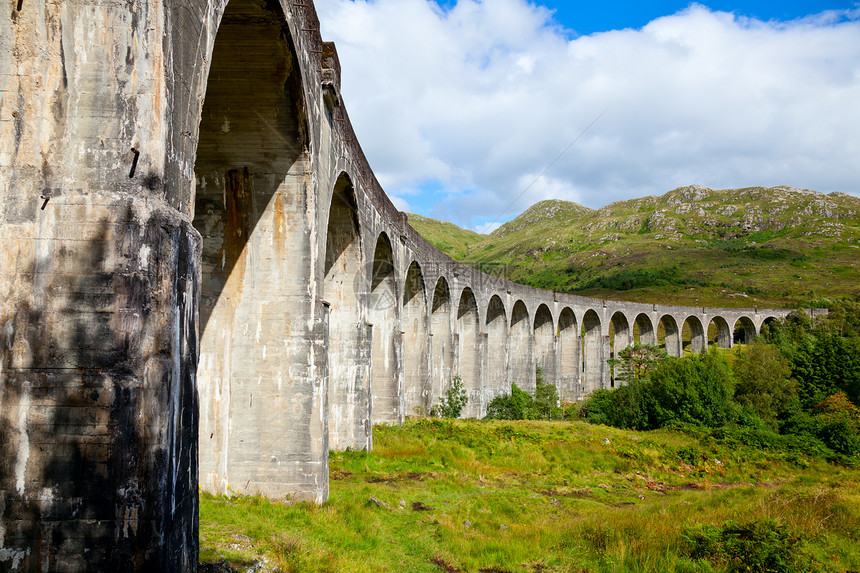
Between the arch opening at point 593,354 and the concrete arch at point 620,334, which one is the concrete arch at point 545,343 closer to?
the arch opening at point 593,354

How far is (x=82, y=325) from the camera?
9.95ft

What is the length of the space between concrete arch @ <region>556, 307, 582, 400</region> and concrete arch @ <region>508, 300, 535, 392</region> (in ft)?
17.8

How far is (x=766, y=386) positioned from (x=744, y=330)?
30.8 metres

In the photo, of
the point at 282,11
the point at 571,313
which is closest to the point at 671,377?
the point at 571,313

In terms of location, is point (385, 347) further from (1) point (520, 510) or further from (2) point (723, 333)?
(2) point (723, 333)

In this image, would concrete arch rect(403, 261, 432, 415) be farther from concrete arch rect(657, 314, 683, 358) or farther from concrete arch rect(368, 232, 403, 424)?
concrete arch rect(657, 314, 683, 358)

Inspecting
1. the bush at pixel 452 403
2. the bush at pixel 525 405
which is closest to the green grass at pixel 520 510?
the bush at pixel 452 403

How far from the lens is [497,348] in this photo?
29.1 meters

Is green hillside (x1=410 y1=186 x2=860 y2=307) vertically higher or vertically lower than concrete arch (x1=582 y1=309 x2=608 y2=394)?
higher

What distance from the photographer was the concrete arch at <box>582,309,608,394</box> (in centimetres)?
3866

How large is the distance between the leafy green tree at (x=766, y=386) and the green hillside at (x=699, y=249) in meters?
20.9

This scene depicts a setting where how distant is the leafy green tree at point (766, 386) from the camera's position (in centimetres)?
2552

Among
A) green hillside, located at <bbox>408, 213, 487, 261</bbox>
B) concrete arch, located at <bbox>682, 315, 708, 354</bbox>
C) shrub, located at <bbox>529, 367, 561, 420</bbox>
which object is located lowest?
shrub, located at <bbox>529, 367, 561, 420</bbox>

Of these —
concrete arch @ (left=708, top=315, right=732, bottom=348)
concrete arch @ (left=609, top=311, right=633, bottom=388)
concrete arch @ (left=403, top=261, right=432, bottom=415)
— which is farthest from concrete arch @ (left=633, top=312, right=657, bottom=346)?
concrete arch @ (left=403, top=261, right=432, bottom=415)
